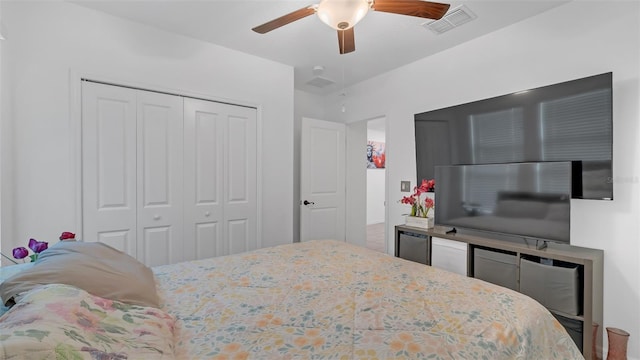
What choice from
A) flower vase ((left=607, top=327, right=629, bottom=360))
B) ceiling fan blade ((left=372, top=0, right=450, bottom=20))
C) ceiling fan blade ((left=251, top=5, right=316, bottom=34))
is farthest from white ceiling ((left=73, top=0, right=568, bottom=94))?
flower vase ((left=607, top=327, right=629, bottom=360))

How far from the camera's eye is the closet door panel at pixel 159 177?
2551 millimetres

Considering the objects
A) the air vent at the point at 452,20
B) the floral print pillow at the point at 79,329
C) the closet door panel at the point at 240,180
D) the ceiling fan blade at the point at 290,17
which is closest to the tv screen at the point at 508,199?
the air vent at the point at 452,20

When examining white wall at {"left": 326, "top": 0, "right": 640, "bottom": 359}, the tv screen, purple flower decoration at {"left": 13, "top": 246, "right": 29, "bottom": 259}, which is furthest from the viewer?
the tv screen

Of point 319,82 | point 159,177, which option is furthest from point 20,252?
point 319,82

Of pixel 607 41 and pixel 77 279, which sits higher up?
pixel 607 41

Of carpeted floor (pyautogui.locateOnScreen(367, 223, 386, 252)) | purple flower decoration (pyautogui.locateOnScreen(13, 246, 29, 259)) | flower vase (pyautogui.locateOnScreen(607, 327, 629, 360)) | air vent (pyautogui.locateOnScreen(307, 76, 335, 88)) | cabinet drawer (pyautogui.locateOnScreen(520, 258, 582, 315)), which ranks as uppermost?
air vent (pyautogui.locateOnScreen(307, 76, 335, 88))

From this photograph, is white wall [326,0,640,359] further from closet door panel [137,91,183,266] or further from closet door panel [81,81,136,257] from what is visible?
closet door panel [81,81,136,257]

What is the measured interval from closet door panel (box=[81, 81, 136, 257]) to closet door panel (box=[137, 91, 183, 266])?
0.07 metres

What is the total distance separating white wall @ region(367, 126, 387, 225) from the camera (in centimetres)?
736

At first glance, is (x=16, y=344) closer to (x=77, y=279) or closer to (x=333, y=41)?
(x=77, y=279)

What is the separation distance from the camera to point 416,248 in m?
2.79

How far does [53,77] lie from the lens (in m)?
2.16

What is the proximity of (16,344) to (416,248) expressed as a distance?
2.74 m

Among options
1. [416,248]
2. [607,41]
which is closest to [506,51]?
[607,41]
